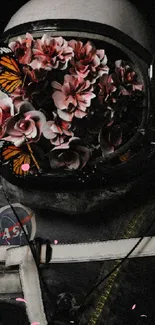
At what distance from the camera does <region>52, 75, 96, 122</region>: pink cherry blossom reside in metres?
1.23

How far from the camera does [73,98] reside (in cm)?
124

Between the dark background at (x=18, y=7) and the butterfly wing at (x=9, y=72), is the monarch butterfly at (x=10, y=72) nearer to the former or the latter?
the butterfly wing at (x=9, y=72)

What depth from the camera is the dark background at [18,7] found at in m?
1.54

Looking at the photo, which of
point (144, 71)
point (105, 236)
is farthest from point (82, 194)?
point (144, 71)

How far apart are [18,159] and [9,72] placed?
213 mm

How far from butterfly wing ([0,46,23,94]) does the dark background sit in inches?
12.0

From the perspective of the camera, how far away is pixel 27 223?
1462 millimetres

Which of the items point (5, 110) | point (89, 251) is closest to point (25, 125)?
point (5, 110)

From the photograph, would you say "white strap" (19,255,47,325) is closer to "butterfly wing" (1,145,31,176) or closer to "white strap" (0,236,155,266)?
"white strap" (0,236,155,266)

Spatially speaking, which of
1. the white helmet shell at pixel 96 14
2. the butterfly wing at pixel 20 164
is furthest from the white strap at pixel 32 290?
the white helmet shell at pixel 96 14

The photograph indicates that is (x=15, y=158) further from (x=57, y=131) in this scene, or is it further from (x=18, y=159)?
(x=57, y=131)

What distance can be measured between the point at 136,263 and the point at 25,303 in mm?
281

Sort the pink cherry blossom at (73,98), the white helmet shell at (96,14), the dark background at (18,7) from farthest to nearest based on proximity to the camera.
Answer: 1. the dark background at (18,7)
2. the white helmet shell at (96,14)
3. the pink cherry blossom at (73,98)

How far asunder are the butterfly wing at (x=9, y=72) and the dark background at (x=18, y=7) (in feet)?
1.00
